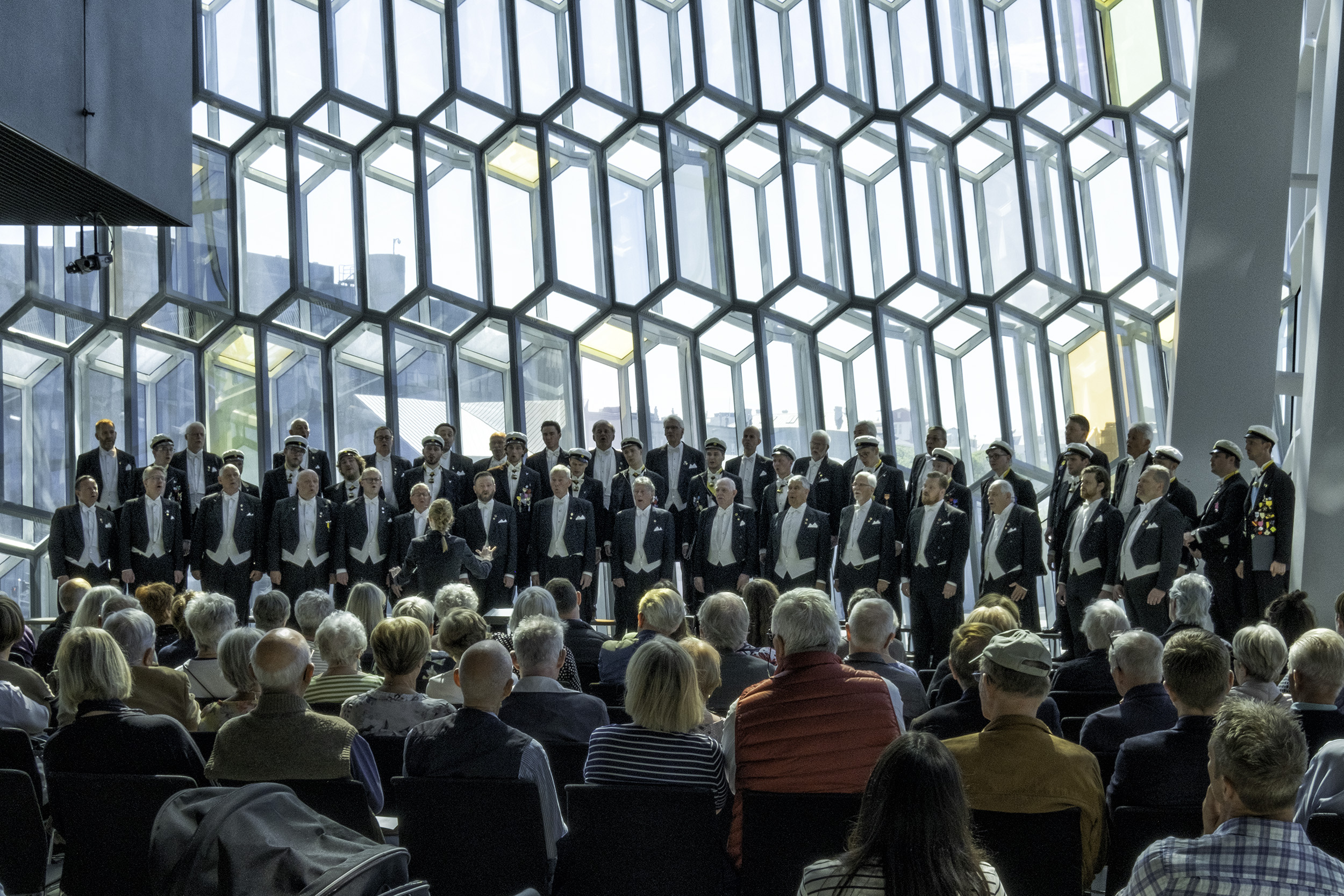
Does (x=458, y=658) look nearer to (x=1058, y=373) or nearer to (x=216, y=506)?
(x=216, y=506)

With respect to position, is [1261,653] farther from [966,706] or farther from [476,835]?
[476,835]

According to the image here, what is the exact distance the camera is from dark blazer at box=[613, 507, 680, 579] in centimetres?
880

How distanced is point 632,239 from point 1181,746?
9.17 meters

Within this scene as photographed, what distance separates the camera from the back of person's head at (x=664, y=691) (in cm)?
284

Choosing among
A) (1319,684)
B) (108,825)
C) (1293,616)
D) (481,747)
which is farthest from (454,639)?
(1293,616)

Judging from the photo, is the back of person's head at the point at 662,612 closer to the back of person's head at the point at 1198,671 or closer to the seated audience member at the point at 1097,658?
the seated audience member at the point at 1097,658

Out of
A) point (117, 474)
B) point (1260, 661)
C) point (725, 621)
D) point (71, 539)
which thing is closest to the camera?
point (1260, 661)

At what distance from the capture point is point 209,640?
4.39m

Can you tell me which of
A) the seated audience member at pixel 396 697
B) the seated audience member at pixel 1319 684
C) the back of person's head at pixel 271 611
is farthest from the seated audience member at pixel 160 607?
the seated audience member at pixel 1319 684

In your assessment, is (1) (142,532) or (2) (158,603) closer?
(2) (158,603)

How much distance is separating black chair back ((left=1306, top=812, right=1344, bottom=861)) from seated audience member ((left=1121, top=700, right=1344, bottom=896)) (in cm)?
55

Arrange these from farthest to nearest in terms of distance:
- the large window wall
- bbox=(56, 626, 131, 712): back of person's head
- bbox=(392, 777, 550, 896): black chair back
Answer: the large window wall
bbox=(56, 626, 131, 712): back of person's head
bbox=(392, 777, 550, 896): black chair back

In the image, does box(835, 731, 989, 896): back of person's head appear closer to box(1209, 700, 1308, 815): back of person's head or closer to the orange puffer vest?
box(1209, 700, 1308, 815): back of person's head

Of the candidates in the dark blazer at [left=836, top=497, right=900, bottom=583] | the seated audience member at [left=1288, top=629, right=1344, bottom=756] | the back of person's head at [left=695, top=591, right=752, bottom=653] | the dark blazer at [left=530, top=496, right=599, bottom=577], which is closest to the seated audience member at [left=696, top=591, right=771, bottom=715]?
the back of person's head at [left=695, top=591, right=752, bottom=653]
